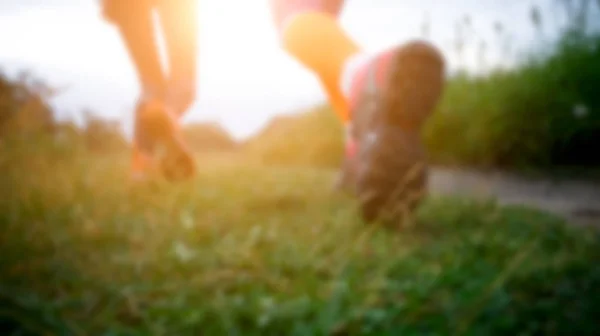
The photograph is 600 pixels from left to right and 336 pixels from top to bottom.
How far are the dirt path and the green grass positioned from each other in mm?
320

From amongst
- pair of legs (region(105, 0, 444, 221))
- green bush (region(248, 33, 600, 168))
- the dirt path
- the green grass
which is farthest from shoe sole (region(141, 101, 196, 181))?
green bush (region(248, 33, 600, 168))

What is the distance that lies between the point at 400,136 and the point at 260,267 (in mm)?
455

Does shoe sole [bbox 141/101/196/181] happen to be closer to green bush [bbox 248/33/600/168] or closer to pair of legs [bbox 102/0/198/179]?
pair of legs [bbox 102/0/198/179]

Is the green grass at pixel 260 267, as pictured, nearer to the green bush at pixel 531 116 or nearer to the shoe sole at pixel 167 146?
the shoe sole at pixel 167 146

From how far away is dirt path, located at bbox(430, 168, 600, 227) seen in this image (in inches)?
87.5

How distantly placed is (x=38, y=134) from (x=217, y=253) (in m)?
0.59

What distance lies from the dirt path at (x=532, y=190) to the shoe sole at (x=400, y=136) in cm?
67

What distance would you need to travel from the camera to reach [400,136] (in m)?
1.57

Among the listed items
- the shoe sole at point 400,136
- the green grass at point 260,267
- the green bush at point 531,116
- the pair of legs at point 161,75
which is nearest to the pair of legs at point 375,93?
the shoe sole at point 400,136

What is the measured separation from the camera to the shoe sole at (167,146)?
2.30 metres

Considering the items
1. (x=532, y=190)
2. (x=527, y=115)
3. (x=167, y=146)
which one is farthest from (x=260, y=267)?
(x=527, y=115)

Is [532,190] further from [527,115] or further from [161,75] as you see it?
[161,75]

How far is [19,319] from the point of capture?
37.0 inches

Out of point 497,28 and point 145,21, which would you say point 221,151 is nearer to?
point 497,28
